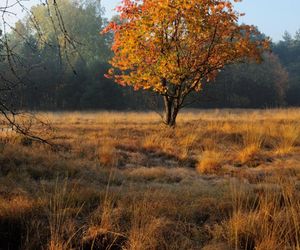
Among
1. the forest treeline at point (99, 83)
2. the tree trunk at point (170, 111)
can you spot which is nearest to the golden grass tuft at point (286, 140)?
the tree trunk at point (170, 111)

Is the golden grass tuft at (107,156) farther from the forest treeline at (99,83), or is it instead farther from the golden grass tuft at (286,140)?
the forest treeline at (99,83)

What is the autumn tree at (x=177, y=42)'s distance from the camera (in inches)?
433

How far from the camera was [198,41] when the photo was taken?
1202 cm

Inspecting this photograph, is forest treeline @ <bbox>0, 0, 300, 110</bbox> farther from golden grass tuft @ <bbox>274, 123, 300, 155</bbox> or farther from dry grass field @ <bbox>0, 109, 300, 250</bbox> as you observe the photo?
dry grass field @ <bbox>0, 109, 300, 250</bbox>

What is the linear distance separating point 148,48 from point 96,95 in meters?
24.8

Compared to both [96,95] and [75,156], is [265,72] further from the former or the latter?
[75,156]

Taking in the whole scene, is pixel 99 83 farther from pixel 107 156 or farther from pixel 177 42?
pixel 107 156

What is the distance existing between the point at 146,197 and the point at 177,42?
295 inches

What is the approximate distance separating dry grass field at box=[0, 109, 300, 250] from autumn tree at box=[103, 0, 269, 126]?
2.86 metres

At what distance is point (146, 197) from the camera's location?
16.2 ft

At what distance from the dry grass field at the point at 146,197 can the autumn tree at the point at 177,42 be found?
2858 millimetres

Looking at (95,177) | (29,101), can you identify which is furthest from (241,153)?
(29,101)

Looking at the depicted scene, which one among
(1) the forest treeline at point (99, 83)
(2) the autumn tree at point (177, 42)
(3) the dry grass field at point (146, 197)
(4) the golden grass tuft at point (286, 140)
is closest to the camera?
(3) the dry grass field at point (146, 197)

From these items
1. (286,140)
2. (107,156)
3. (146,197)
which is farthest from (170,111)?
(146,197)
